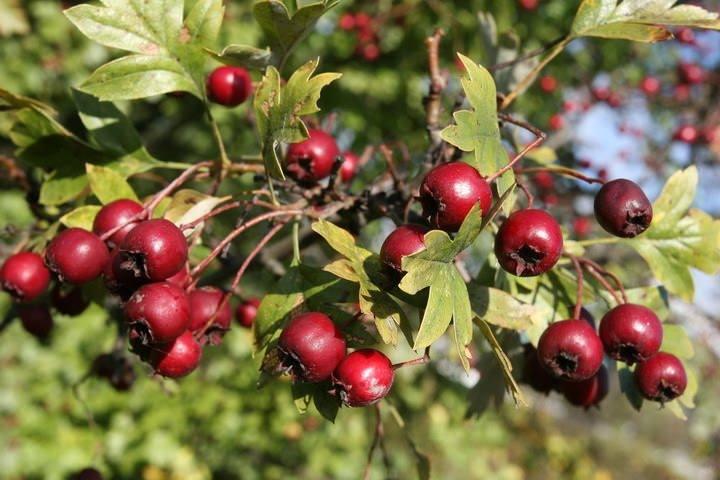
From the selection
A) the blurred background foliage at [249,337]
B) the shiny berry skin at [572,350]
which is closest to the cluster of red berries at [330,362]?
the shiny berry skin at [572,350]

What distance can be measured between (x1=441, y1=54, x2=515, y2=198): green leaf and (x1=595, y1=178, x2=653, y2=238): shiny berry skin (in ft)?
0.55

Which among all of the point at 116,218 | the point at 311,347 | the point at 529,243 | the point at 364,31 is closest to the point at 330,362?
the point at 311,347

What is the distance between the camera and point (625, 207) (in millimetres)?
956

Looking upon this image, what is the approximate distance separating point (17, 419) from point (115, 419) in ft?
1.70

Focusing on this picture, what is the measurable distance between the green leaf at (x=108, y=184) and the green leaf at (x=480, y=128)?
0.56 m

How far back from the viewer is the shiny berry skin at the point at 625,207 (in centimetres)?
96

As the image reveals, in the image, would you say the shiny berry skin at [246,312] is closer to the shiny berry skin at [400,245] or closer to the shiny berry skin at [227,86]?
the shiny berry skin at [227,86]

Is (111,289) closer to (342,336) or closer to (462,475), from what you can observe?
(342,336)

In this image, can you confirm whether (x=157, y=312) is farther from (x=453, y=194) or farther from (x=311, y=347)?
(x=453, y=194)

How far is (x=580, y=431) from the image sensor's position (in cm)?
1234

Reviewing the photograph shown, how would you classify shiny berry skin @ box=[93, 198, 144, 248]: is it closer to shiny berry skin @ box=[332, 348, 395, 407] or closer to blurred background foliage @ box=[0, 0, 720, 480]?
shiny berry skin @ box=[332, 348, 395, 407]

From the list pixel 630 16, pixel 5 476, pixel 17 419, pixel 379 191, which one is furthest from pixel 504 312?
pixel 17 419

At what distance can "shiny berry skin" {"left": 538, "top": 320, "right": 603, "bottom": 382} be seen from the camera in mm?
958

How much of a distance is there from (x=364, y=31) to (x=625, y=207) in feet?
11.6
